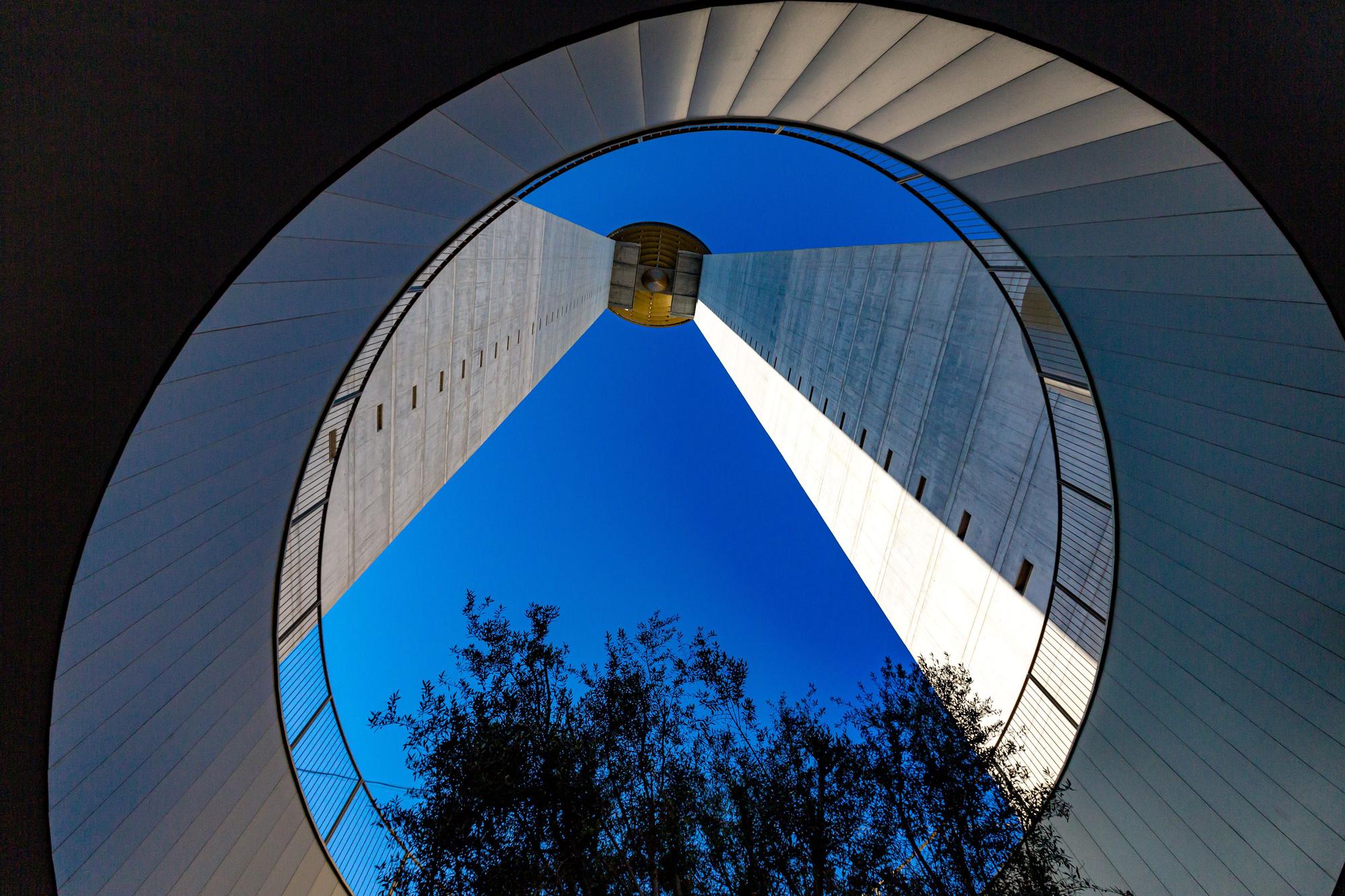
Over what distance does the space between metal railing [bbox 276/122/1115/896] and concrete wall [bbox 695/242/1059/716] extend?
449 mm

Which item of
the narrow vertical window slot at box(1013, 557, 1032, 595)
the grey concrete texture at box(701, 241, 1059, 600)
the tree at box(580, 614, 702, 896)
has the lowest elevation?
the tree at box(580, 614, 702, 896)

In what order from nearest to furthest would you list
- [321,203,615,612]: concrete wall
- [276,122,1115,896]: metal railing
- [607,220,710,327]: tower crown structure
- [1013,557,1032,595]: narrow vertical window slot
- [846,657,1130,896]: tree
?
[846,657,1130,896]: tree < [276,122,1115,896]: metal railing < [1013,557,1032,595]: narrow vertical window slot < [321,203,615,612]: concrete wall < [607,220,710,327]: tower crown structure

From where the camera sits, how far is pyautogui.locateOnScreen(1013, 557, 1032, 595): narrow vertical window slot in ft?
22.8

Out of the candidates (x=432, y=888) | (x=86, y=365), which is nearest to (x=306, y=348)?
(x=86, y=365)

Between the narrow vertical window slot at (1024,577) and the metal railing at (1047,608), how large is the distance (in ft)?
2.06

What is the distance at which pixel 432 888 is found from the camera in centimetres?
502

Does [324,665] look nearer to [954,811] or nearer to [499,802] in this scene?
[499,802]

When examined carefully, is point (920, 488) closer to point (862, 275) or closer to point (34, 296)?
point (862, 275)

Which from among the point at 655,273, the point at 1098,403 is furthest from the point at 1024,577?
the point at 655,273

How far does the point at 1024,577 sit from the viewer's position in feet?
23.0

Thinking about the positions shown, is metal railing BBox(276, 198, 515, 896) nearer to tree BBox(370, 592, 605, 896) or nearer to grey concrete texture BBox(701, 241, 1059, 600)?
tree BBox(370, 592, 605, 896)

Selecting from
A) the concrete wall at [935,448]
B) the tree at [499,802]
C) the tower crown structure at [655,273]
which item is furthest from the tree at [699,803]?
the tower crown structure at [655,273]

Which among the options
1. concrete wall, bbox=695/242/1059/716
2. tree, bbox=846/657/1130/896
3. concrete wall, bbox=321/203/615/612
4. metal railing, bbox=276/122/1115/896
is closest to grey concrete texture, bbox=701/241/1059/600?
concrete wall, bbox=695/242/1059/716

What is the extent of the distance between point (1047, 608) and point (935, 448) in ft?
11.4
